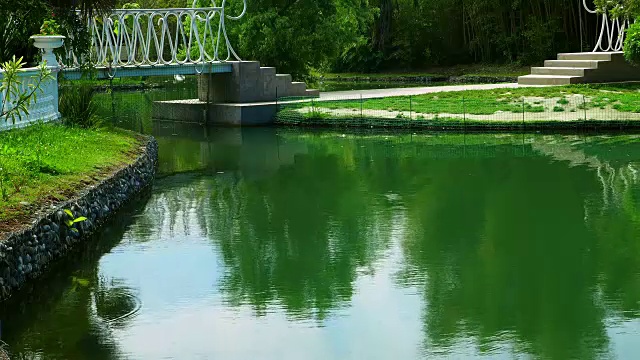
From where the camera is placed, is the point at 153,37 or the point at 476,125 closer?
the point at 476,125

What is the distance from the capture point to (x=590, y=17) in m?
50.6

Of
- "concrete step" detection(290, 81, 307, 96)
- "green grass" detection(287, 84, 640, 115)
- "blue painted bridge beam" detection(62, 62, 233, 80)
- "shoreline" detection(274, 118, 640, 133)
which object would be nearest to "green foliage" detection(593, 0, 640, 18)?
"green grass" detection(287, 84, 640, 115)

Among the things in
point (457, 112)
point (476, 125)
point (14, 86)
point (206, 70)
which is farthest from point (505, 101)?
point (14, 86)

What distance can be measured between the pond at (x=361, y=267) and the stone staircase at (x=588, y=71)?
11893 mm

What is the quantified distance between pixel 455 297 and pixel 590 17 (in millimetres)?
40819

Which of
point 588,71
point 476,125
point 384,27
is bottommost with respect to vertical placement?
point 476,125

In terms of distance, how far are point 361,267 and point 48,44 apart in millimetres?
10439

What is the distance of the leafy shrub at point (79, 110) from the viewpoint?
2217 cm

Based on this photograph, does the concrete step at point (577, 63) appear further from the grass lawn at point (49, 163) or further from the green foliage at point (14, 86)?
the green foliage at point (14, 86)

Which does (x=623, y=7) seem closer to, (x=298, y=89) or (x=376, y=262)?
(x=298, y=89)

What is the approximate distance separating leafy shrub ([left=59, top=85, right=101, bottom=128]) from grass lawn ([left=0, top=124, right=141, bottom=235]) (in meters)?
0.71

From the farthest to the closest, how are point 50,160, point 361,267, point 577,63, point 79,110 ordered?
point 577,63
point 79,110
point 50,160
point 361,267

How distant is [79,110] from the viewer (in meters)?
22.4

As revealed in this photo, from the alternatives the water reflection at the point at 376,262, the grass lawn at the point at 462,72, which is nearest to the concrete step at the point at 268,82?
the water reflection at the point at 376,262
